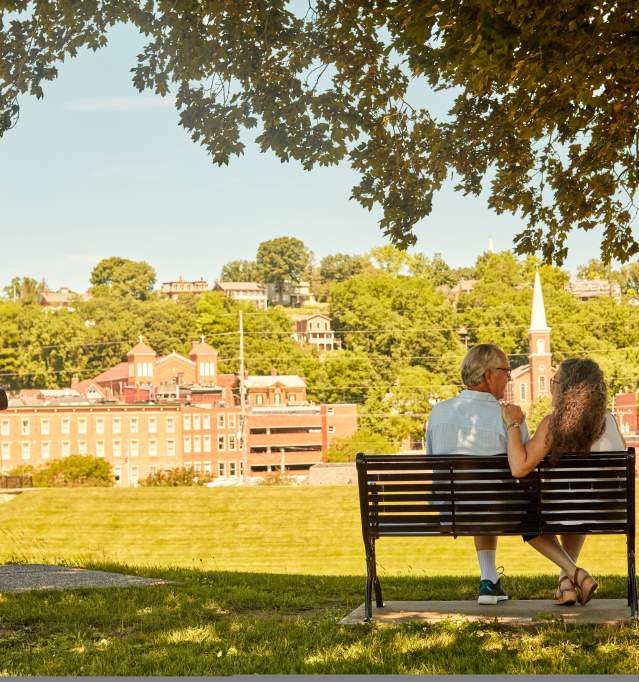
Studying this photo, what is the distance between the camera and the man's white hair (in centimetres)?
524

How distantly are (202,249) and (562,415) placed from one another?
14215cm

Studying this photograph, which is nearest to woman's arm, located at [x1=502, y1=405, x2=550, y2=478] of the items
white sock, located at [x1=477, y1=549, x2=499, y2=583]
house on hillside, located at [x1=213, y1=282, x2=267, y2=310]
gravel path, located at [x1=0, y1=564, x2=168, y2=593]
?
white sock, located at [x1=477, y1=549, x2=499, y2=583]

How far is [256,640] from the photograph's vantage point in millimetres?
4762

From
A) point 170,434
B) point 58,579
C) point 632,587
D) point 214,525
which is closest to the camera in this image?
point 632,587

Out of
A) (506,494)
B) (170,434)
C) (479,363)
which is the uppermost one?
(479,363)

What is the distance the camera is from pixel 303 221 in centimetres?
14362

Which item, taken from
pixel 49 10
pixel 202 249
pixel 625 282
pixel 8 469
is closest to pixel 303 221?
pixel 202 249

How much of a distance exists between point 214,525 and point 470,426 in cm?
3407

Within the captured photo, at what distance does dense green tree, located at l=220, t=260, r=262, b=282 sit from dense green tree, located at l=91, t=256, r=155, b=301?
932 cm

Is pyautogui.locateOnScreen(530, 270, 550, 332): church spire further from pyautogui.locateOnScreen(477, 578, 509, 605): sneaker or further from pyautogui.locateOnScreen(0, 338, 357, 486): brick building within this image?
pyautogui.locateOnScreen(477, 578, 509, 605): sneaker

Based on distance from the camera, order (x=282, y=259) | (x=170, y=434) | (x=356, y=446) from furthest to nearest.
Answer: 1. (x=282, y=259)
2. (x=170, y=434)
3. (x=356, y=446)

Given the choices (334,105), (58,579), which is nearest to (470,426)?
(58,579)

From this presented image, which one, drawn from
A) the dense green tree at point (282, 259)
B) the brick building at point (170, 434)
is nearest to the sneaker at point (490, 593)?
the brick building at point (170, 434)

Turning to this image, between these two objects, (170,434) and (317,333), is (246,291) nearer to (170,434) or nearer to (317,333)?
(317,333)
